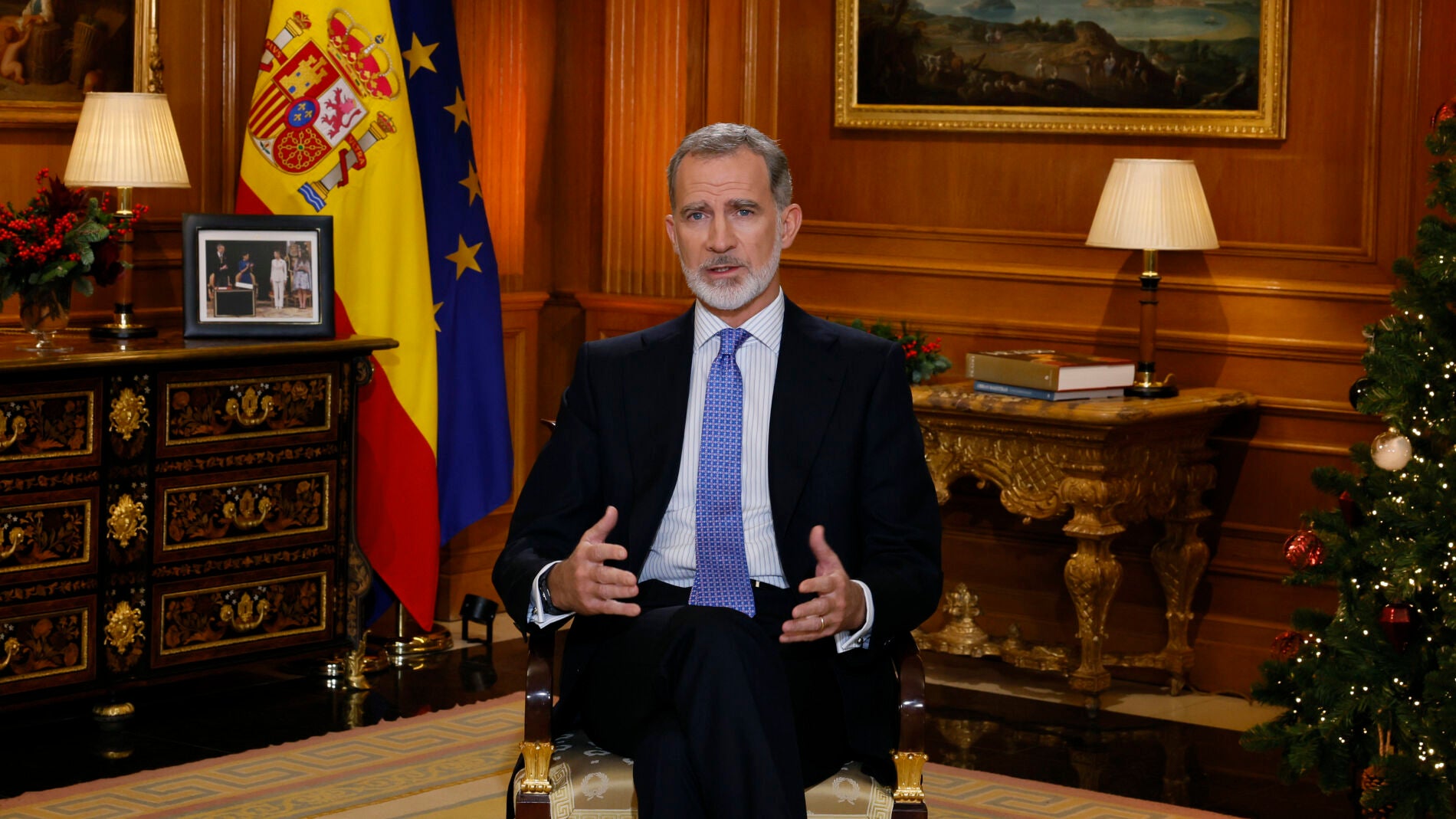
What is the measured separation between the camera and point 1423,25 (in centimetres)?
514

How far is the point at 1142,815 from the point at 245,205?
128 inches

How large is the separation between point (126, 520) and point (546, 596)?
2384mm

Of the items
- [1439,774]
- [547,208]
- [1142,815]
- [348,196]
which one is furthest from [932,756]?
[547,208]

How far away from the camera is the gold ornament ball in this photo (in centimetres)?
392

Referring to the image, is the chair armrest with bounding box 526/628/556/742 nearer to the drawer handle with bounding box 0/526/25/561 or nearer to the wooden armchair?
the wooden armchair

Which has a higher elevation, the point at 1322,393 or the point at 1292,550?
the point at 1322,393

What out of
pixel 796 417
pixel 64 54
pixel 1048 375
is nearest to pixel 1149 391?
pixel 1048 375

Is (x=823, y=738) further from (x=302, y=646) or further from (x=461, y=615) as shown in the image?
(x=461, y=615)

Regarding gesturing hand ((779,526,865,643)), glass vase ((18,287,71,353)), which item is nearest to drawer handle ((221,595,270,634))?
glass vase ((18,287,71,353))

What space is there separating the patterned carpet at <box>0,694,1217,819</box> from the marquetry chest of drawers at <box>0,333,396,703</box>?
17.9 inches

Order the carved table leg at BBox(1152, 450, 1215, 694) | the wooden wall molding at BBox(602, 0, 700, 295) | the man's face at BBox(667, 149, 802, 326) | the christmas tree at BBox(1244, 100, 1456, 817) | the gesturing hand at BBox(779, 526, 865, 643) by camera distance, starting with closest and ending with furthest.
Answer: the gesturing hand at BBox(779, 526, 865, 643) < the man's face at BBox(667, 149, 802, 326) < the christmas tree at BBox(1244, 100, 1456, 817) < the carved table leg at BBox(1152, 450, 1215, 694) < the wooden wall molding at BBox(602, 0, 700, 295)

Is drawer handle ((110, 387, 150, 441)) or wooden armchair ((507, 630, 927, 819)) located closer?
wooden armchair ((507, 630, 927, 819))

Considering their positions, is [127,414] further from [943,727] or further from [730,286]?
[943,727]

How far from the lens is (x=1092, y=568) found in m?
5.21
